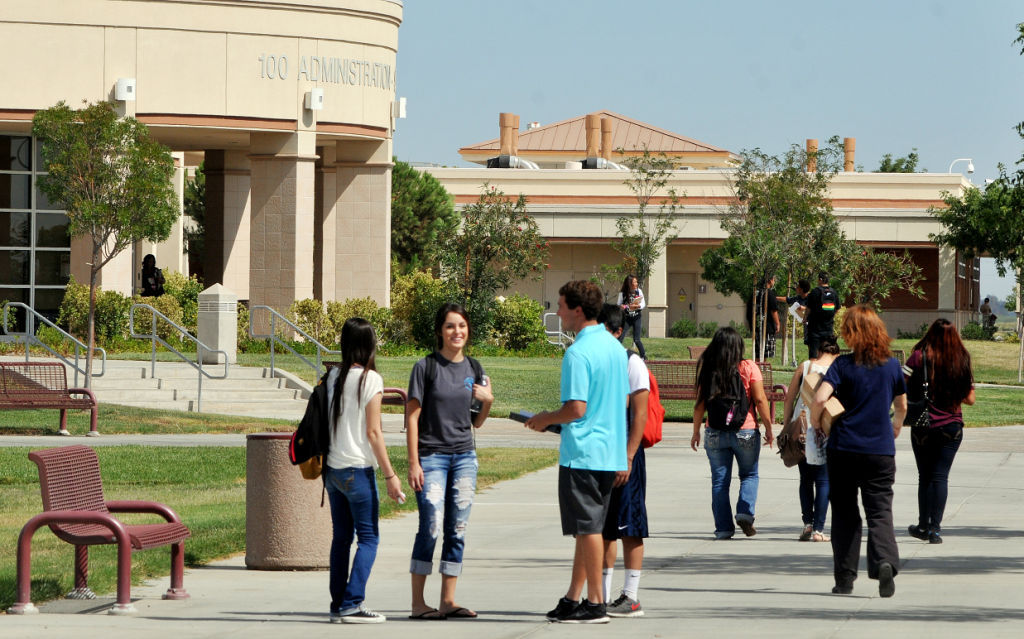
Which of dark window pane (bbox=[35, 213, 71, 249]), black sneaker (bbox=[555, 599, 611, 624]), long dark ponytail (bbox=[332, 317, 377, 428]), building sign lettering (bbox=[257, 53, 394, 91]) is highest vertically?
building sign lettering (bbox=[257, 53, 394, 91])

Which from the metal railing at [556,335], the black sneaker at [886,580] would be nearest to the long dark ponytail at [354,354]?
the black sneaker at [886,580]

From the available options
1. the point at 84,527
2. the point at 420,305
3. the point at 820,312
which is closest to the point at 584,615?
the point at 84,527

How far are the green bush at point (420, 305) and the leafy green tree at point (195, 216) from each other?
81.9ft

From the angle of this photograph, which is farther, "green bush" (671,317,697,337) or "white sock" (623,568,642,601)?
"green bush" (671,317,697,337)

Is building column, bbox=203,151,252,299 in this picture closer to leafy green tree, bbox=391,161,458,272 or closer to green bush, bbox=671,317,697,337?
leafy green tree, bbox=391,161,458,272

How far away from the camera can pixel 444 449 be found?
860 cm

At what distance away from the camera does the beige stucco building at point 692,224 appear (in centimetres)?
6219

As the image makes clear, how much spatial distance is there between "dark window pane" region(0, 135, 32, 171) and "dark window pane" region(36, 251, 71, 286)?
6.72 ft

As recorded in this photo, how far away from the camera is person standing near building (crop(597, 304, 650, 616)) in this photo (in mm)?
8750

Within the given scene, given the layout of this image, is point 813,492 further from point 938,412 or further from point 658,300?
point 658,300

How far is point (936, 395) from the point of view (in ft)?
39.7

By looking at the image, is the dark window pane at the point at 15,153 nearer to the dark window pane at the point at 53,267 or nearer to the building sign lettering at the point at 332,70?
the dark window pane at the point at 53,267

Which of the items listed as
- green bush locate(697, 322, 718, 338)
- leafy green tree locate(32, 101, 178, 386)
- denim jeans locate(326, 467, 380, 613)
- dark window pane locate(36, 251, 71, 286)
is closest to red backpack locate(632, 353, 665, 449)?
denim jeans locate(326, 467, 380, 613)

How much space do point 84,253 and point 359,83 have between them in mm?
7724
